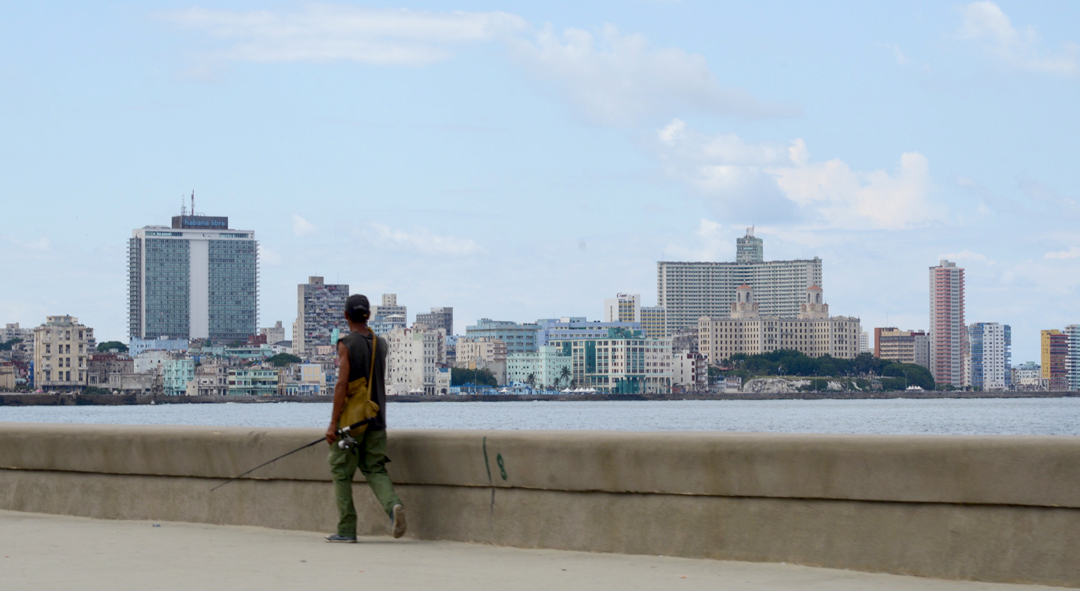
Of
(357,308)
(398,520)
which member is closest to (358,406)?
(357,308)

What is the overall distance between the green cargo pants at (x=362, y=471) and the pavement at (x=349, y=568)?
0.19 m

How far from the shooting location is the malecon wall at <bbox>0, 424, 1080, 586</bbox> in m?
6.51

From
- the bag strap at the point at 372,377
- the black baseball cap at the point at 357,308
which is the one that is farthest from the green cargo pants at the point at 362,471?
the black baseball cap at the point at 357,308

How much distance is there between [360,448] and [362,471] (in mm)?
151

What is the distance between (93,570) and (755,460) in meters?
3.67

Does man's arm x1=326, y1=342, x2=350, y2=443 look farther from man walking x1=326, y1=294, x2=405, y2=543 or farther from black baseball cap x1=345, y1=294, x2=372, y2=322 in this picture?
black baseball cap x1=345, y1=294, x2=372, y2=322

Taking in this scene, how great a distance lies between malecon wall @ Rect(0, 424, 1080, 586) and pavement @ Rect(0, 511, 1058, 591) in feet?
0.39

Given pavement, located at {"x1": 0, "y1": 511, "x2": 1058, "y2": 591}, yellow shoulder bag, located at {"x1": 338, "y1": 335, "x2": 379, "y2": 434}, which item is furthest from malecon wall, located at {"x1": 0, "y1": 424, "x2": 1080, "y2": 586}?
yellow shoulder bag, located at {"x1": 338, "y1": 335, "x2": 379, "y2": 434}

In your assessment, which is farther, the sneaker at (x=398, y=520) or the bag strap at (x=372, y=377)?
the bag strap at (x=372, y=377)

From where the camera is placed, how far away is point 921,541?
6695mm

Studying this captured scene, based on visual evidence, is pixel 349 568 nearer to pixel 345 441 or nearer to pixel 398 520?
pixel 398 520

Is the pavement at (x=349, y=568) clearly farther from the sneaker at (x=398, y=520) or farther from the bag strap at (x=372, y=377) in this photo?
the bag strap at (x=372, y=377)

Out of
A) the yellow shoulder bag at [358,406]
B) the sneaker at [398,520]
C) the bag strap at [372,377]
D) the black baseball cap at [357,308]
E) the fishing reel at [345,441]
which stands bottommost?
the sneaker at [398,520]

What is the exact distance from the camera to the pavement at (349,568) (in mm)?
6711
